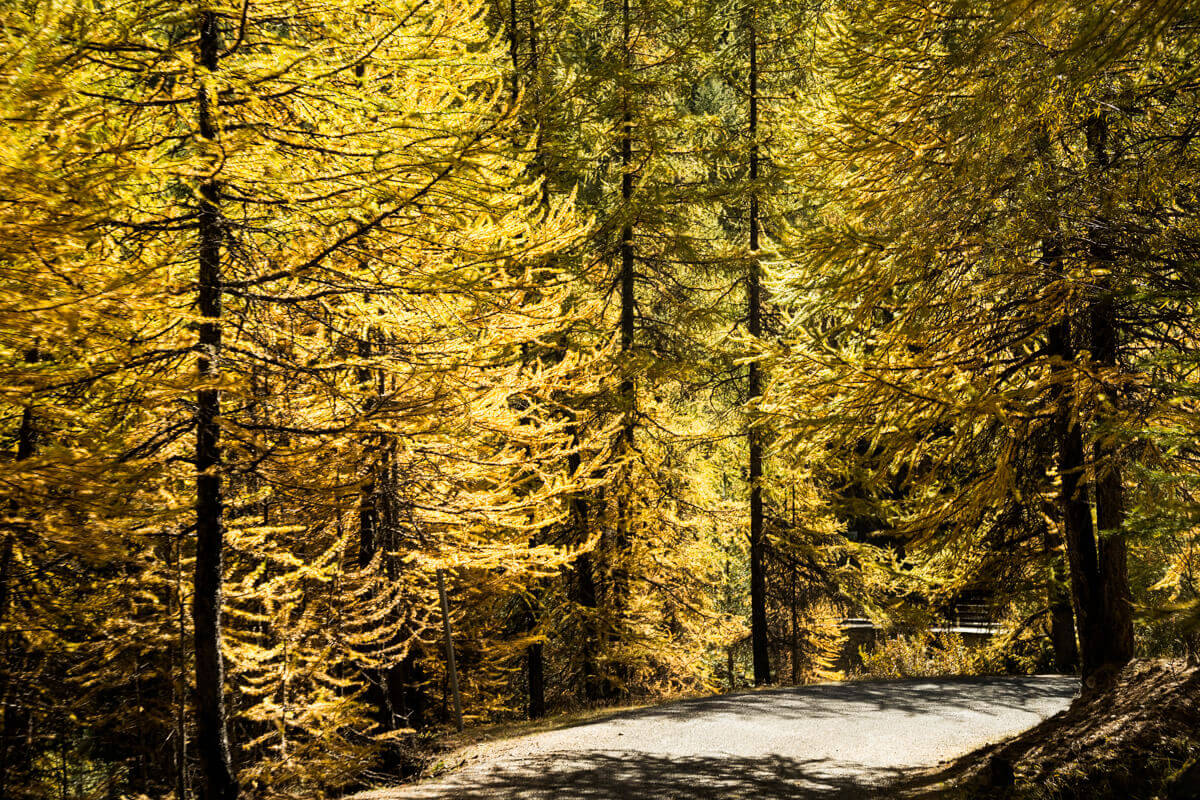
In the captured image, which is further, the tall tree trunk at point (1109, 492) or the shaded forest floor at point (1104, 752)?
the tall tree trunk at point (1109, 492)

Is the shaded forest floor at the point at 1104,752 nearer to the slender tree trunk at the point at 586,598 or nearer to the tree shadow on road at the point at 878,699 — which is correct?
the tree shadow on road at the point at 878,699

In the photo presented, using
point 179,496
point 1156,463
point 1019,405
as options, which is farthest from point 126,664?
point 1156,463

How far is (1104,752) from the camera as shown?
16.9 ft

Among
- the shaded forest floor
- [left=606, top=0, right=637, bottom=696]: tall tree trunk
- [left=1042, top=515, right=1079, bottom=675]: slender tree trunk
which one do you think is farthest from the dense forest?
[left=606, top=0, right=637, bottom=696]: tall tree trunk

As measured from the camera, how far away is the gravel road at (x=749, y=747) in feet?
21.7

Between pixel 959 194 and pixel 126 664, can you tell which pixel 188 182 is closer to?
pixel 959 194

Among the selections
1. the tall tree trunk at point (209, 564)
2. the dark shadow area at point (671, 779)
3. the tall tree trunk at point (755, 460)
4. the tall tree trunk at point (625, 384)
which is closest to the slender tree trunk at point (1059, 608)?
the tall tree trunk at point (755, 460)

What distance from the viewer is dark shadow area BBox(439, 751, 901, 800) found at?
638 centimetres

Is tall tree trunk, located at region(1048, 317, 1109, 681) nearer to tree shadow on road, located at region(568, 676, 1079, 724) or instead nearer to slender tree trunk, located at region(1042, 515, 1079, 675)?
tree shadow on road, located at region(568, 676, 1079, 724)

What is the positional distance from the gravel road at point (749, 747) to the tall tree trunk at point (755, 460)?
3.40m

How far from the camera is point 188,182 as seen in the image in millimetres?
4938

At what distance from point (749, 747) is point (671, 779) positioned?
1619mm

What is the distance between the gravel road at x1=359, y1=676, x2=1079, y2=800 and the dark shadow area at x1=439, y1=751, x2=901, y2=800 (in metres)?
0.01

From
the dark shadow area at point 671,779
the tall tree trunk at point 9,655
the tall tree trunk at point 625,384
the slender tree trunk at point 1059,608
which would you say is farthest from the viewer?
the tall tree trunk at point 625,384
